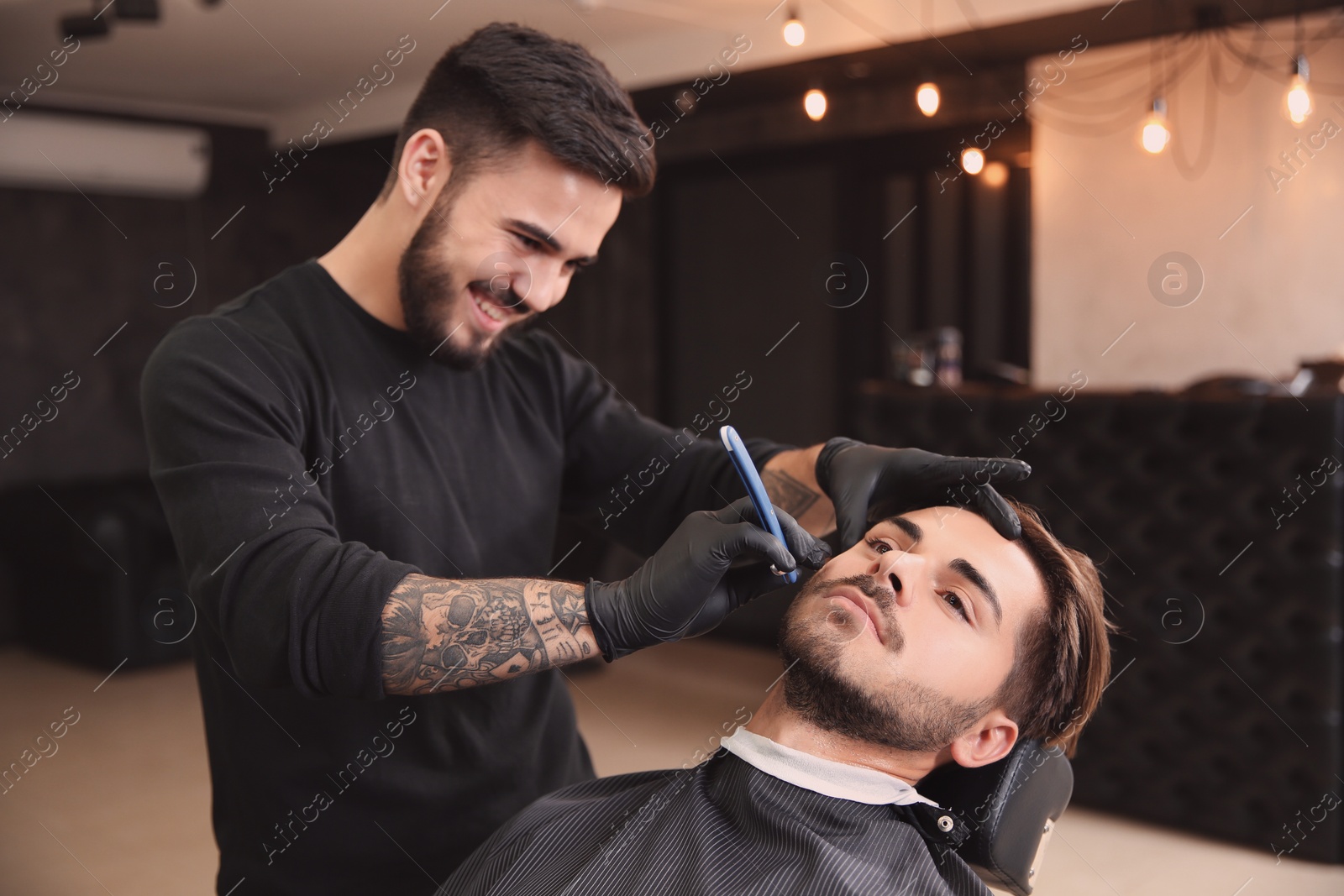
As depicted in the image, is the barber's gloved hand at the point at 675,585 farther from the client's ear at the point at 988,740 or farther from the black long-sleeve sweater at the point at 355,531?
the client's ear at the point at 988,740

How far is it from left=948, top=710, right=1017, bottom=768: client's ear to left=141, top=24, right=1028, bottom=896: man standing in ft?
0.96

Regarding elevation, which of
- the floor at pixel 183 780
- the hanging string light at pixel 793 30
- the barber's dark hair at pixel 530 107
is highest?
the hanging string light at pixel 793 30

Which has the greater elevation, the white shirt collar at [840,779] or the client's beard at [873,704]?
the client's beard at [873,704]

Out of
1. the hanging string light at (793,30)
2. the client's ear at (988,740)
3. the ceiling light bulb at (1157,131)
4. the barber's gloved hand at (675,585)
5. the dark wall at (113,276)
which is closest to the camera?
the barber's gloved hand at (675,585)

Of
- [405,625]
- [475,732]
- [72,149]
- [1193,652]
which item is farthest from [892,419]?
[72,149]

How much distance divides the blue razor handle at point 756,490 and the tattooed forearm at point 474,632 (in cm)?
24

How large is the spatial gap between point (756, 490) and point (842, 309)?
4.26 meters

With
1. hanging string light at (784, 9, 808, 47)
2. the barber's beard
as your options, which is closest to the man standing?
the barber's beard

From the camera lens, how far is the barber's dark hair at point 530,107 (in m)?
1.46

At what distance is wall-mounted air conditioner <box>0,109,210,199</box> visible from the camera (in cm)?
552

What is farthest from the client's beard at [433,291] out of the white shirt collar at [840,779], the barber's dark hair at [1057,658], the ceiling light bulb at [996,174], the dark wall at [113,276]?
the dark wall at [113,276]

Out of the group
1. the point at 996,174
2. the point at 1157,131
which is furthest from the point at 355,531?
the point at 996,174

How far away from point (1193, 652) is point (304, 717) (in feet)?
9.11

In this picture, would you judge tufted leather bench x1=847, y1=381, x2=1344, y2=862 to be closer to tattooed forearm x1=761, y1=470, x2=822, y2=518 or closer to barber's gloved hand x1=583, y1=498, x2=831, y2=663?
tattooed forearm x1=761, y1=470, x2=822, y2=518
